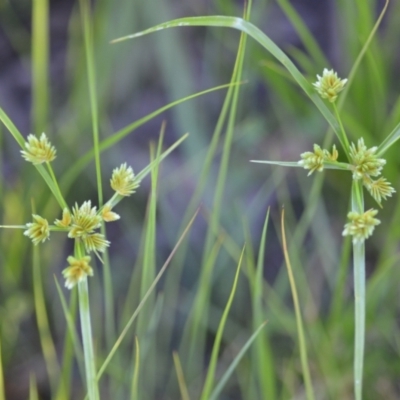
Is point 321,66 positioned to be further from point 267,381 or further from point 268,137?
point 267,381

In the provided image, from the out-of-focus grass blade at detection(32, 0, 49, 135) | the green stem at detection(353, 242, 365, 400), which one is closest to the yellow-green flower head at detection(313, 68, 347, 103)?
the green stem at detection(353, 242, 365, 400)

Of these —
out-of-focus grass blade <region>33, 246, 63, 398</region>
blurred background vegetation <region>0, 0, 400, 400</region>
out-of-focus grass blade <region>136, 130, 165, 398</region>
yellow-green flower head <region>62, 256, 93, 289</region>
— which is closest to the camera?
yellow-green flower head <region>62, 256, 93, 289</region>

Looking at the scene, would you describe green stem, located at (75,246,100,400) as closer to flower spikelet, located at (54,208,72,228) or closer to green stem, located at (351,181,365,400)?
flower spikelet, located at (54,208,72,228)

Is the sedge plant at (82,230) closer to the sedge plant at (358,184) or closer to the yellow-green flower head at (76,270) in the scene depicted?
the yellow-green flower head at (76,270)

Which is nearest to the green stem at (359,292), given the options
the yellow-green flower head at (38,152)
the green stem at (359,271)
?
the green stem at (359,271)

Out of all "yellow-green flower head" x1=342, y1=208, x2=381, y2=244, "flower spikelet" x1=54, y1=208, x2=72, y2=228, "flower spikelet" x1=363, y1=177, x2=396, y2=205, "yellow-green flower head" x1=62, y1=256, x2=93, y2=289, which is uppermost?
"flower spikelet" x1=363, y1=177, x2=396, y2=205

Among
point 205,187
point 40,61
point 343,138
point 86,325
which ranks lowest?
point 86,325

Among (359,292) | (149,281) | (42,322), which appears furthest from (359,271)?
(42,322)

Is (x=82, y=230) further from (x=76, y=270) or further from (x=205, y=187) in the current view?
(x=205, y=187)
